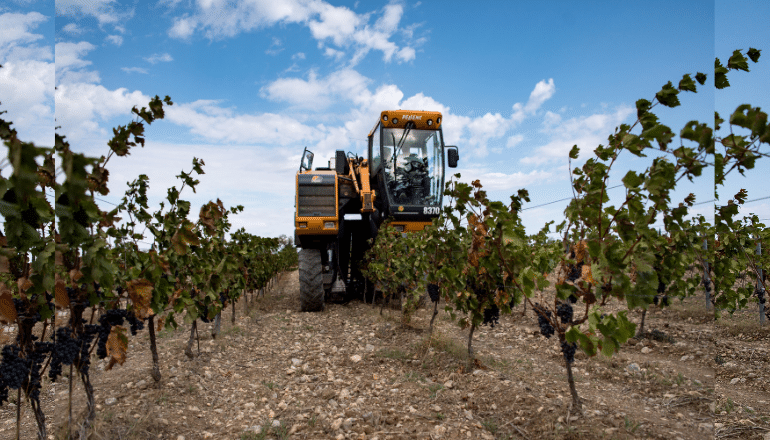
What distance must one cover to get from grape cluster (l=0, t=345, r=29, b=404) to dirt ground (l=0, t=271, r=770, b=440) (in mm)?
840

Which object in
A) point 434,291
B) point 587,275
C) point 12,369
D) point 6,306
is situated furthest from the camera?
point 434,291

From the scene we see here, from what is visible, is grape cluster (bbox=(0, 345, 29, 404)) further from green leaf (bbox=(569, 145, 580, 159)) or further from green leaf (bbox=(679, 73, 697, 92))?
green leaf (bbox=(679, 73, 697, 92))

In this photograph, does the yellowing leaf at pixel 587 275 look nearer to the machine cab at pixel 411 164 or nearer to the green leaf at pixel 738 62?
the green leaf at pixel 738 62

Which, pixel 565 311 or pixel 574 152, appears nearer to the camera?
pixel 574 152

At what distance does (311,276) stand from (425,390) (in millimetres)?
4471

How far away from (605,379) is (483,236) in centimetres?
217

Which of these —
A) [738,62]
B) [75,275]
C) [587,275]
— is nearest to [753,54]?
[738,62]

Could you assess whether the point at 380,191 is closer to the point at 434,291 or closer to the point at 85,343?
the point at 434,291

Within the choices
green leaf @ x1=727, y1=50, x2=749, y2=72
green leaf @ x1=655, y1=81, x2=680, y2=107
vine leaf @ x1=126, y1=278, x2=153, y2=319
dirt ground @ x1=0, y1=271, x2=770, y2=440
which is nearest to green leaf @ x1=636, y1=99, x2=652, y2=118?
green leaf @ x1=655, y1=81, x2=680, y2=107

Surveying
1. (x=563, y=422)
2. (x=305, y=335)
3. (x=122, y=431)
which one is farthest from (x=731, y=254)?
(x=122, y=431)

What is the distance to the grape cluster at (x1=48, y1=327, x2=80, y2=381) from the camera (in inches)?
92.5

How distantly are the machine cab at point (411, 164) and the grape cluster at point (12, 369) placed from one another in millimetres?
5791

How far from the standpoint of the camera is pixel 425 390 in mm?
3947

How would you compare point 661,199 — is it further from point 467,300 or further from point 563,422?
point 467,300
